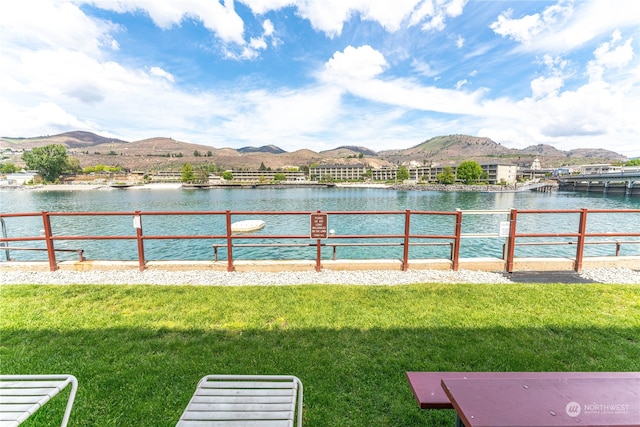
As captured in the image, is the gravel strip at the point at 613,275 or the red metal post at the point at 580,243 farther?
the red metal post at the point at 580,243

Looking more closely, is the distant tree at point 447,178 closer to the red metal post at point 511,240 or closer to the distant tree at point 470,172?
the distant tree at point 470,172

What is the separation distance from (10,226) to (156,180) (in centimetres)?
13940

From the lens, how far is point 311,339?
A: 12.4 ft

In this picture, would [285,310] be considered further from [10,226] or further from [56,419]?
[10,226]

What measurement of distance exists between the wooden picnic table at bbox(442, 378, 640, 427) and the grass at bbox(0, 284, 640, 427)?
1.24 metres

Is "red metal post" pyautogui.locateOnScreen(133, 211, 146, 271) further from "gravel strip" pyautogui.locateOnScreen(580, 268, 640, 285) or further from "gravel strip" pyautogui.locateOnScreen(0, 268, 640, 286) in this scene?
"gravel strip" pyautogui.locateOnScreen(580, 268, 640, 285)


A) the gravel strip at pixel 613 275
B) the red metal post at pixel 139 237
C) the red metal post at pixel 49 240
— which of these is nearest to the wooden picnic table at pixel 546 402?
the gravel strip at pixel 613 275

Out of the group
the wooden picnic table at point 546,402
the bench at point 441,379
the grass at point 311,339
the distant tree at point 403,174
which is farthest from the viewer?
the distant tree at point 403,174

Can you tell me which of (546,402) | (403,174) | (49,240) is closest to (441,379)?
(546,402)

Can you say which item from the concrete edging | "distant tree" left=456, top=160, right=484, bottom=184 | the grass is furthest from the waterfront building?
the grass

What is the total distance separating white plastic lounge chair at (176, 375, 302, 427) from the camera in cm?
196

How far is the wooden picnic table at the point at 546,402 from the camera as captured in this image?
139 cm

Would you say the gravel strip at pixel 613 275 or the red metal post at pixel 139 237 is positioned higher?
the red metal post at pixel 139 237

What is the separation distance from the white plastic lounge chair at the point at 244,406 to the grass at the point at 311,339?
0.53 meters
